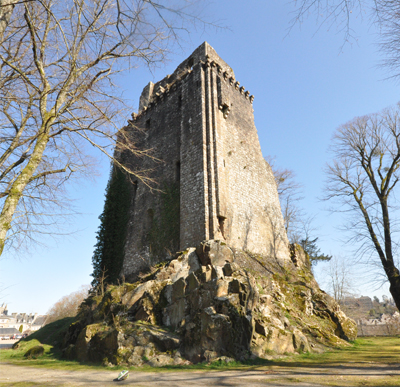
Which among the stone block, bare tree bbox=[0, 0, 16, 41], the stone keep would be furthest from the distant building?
bare tree bbox=[0, 0, 16, 41]

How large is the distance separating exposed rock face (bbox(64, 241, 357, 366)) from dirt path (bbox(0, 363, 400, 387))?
1.32m

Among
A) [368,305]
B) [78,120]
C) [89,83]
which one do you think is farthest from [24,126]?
[368,305]

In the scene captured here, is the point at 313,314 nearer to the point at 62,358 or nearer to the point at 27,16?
the point at 62,358

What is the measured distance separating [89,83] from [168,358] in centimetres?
743

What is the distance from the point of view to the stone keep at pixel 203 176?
1314 centimetres

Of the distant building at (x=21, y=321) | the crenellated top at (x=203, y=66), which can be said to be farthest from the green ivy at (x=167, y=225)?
the distant building at (x=21, y=321)

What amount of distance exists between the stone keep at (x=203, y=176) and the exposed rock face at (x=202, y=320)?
1.93 metres

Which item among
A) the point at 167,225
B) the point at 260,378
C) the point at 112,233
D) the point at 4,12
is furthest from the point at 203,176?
the point at 4,12

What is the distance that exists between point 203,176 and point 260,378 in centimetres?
901

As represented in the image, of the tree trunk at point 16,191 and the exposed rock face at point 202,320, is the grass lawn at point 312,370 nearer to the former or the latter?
the exposed rock face at point 202,320

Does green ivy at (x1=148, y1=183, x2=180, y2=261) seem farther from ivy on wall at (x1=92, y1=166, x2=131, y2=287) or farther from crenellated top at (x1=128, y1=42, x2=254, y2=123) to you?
crenellated top at (x1=128, y1=42, x2=254, y2=123)

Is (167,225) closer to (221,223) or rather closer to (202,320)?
(221,223)

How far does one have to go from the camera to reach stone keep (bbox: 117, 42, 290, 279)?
13.1 meters

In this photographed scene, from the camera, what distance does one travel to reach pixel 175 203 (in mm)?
14273
